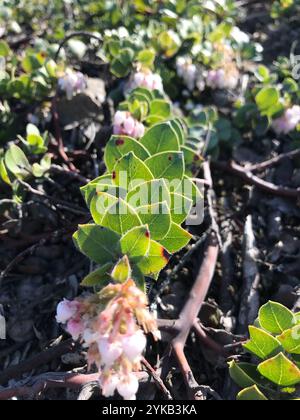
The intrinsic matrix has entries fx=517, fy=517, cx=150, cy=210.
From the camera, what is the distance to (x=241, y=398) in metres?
1.00

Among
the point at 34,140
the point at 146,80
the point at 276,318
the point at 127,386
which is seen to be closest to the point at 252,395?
the point at 276,318

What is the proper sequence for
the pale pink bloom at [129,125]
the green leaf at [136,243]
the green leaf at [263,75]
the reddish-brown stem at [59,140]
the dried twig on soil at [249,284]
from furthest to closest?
the green leaf at [263,75], the reddish-brown stem at [59,140], the pale pink bloom at [129,125], the dried twig on soil at [249,284], the green leaf at [136,243]

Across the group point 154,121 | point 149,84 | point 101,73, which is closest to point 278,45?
point 101,73

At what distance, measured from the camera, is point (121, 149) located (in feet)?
4.02

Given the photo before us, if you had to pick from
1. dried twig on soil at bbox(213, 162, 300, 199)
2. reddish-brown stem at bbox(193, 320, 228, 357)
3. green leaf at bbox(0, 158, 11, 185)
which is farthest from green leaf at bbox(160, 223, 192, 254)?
dried twig on soil at bbox(213, 162, 300, 199)

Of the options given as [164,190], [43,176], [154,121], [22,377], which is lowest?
[22,377]

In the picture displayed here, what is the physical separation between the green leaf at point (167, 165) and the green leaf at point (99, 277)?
0.92ft

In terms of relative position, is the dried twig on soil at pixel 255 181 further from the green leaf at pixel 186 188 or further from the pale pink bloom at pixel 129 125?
the green leaf at pixel 186 188

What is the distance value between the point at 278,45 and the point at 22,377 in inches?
82.0

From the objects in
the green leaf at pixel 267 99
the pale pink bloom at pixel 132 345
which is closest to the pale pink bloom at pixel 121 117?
the green leaf at pixel 267 99

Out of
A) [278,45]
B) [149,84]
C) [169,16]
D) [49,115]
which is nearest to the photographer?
[149,84]

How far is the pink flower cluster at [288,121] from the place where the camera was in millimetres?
1834

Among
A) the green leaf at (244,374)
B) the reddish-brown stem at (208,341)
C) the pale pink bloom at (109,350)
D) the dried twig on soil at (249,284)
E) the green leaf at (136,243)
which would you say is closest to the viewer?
the pale pink bloom at (109,350)
